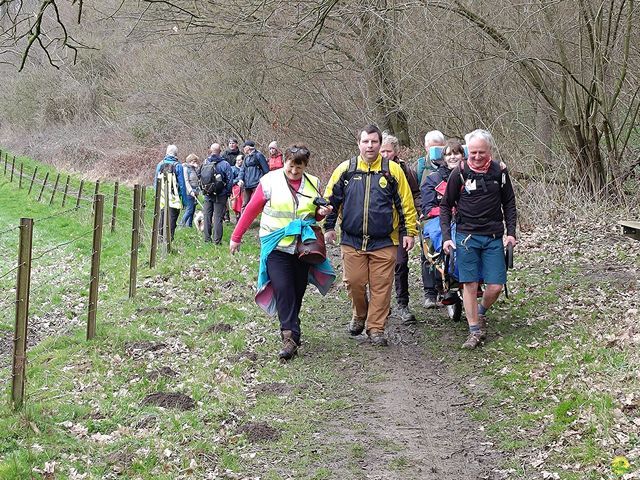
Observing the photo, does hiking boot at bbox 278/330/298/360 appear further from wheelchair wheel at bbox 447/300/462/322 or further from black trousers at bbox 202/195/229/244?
black trousers at bbox 202/195/229/244

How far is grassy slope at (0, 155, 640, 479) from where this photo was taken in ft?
17.7

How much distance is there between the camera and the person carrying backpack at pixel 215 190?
15016 millimetres

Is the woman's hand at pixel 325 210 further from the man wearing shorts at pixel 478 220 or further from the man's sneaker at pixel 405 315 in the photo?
the man's sneaker at pixel 405 315

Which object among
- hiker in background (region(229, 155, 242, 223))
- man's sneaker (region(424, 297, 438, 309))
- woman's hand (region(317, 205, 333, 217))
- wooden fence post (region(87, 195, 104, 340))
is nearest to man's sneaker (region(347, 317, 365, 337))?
woman's hand (region(317, 205, 333, 217))

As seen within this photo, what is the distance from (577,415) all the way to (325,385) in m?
2.23

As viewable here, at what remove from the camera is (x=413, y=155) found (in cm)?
1950

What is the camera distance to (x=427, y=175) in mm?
8938

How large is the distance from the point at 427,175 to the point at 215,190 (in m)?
6.90

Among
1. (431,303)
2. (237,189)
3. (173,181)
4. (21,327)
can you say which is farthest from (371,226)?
(237,189)

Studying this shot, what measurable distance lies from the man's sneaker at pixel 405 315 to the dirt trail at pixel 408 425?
3.40ft

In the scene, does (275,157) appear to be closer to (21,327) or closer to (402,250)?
(402,250)

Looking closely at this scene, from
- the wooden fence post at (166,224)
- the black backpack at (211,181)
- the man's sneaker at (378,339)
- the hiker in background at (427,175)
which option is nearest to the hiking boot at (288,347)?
the man's sneaker at (378,339)

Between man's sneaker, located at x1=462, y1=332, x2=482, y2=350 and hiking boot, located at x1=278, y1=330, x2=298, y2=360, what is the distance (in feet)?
5.27

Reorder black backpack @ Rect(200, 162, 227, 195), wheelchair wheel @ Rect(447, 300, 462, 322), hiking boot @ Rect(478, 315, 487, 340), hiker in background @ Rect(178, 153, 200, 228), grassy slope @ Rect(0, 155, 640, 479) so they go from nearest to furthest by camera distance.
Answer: grassy slope @ Rect(0, 155, 640, 479)
hiking boot @ Rect(478, 315, 487, 340)
wheelchair wheel @ Rect(447, 300, 462, 322)
black backpack @ Rect(200, 162, 227, 195)
hiker in background @ Rect(178, 153, 200, 228)
